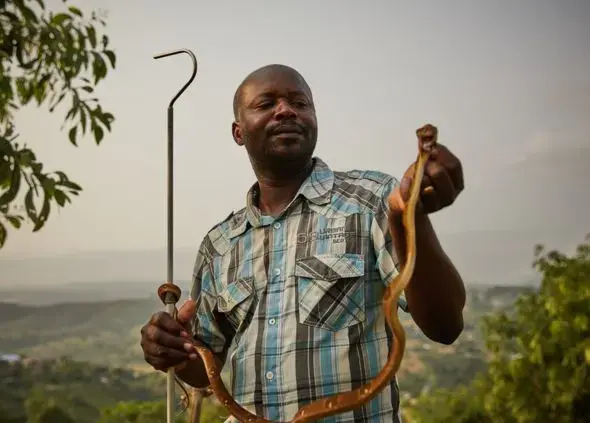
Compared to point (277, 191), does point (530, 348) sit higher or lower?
lower

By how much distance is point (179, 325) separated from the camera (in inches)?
42.1

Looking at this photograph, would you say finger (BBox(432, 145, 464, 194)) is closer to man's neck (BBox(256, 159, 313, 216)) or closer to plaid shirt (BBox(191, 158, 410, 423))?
plaid shirt (BBox(191, 158, 410, 423))

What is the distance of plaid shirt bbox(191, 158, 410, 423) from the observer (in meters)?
1.12

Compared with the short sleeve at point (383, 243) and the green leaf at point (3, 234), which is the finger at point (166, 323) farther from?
the green leaf at point (3, 234)

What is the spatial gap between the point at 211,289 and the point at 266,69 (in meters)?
0.43

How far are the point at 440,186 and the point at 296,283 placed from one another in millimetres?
468

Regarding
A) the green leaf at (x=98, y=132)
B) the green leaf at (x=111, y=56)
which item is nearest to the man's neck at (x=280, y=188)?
the green leaf at (x=98, y=132)

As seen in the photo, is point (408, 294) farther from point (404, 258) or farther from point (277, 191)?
point (277, 191)

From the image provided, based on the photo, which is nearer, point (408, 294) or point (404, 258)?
point (404, 258)

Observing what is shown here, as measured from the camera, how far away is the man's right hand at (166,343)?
105cm

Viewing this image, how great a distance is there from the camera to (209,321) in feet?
4.45

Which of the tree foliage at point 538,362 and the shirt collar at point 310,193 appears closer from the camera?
the shirt collar at point 310,193

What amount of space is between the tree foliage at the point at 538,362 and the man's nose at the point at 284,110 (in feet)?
10.3

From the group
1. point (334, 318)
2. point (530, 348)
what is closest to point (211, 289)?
point (334, 318)
